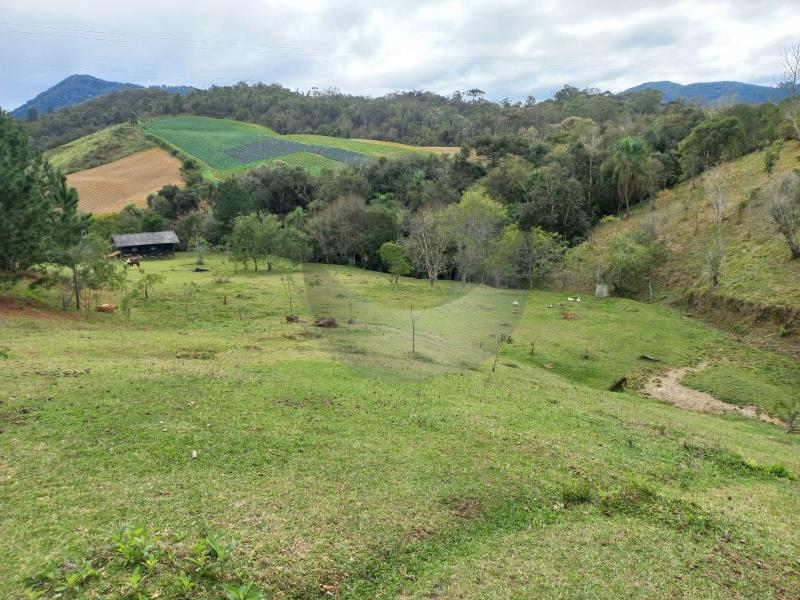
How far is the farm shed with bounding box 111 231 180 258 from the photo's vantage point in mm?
55906

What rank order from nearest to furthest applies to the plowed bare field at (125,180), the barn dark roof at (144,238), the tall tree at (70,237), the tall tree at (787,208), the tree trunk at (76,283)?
the tall tree at (70,237) → the tree trunk at (76,283) → the tall tree at (787,208) → the barn dark roof at (144,238) → the plowed bare field at (125,180)

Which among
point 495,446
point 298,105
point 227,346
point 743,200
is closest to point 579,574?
point 495,446

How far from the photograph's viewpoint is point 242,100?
12575 centimetres

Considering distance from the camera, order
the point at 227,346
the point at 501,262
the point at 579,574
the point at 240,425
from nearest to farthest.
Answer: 1. the point at 579,574
2. the point at 240,425
3. the point at 227,346
4. the point at 501,262

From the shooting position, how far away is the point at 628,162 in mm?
51250

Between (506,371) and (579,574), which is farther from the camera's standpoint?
(506,371)

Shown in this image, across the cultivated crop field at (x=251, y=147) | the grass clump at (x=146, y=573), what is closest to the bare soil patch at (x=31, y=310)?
the grass clump at (x=146, y=573)

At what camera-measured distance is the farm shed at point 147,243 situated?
5591 cm

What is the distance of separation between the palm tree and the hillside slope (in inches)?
131

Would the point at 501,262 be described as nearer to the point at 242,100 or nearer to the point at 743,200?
the point at 743,200

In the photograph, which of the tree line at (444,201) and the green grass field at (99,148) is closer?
the tree line at (444,201)

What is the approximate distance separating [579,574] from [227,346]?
15477mm

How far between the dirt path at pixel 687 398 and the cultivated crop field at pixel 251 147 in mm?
66539

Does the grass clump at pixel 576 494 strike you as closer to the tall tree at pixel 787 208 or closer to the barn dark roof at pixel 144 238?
the tall tree at pixel 787 208
